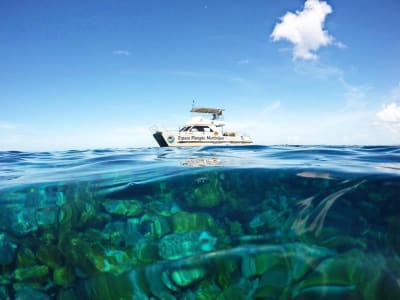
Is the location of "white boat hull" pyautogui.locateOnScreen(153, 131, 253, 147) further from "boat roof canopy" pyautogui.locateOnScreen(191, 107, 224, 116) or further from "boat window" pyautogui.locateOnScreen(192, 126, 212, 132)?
"boat roof canopy" pyautogui.locateOnScreen(191, 107, 224, 116)

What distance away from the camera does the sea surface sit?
1.67 m

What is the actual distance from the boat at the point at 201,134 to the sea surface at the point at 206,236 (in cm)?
2038

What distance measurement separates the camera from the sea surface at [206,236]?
167 cm

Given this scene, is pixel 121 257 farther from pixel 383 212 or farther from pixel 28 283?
pixel 383 212

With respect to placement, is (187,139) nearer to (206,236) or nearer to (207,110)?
(207,110)

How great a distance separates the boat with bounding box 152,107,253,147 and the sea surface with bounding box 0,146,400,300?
66.9 feet

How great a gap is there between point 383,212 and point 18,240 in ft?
12.9

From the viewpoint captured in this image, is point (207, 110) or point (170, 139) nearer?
point (170, 139)

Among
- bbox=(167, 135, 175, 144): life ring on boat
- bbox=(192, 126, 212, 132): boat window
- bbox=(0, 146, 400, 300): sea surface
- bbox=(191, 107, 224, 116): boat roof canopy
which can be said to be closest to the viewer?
bbox=(0, 146, 400, 300): sea surface

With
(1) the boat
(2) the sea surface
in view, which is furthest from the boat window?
(2) the sea surface

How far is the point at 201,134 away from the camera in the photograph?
81.0 feet

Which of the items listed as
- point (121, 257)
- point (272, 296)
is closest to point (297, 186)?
point (272, 296)

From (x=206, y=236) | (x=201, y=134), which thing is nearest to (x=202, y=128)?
(x=201, y=134)

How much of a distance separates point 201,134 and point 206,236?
2286 cm
